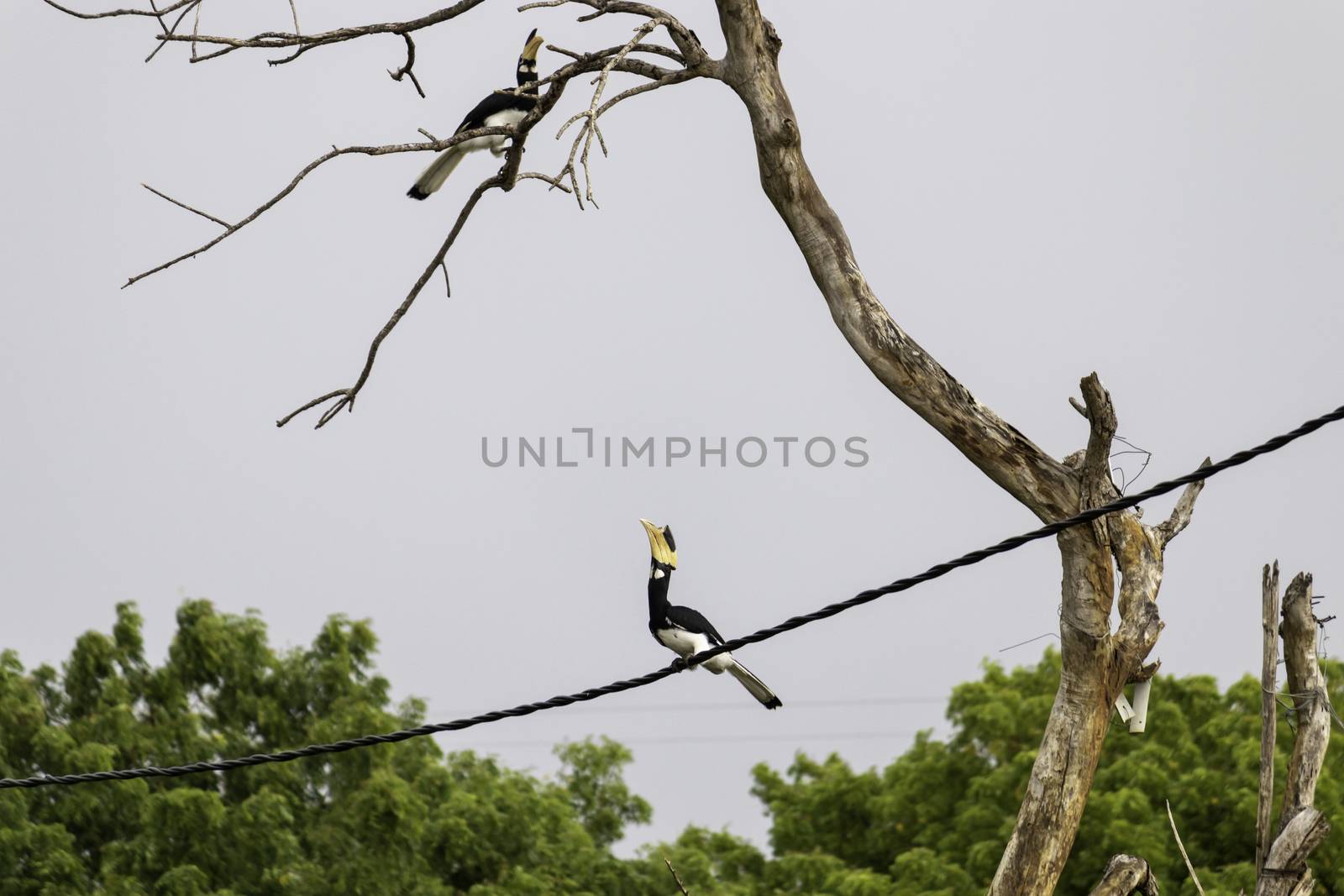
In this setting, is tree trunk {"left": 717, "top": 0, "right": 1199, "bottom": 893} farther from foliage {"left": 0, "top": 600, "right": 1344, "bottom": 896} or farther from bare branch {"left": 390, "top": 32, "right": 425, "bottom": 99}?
foliage {"left": 0, "top": 600, "right": 1344, "bottom": 896}

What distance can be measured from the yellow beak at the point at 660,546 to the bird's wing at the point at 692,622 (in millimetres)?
212

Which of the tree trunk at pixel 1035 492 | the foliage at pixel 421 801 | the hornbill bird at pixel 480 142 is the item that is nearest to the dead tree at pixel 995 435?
the tree trunk at pixel 1035 492

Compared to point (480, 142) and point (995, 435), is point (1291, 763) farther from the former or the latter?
point (480, 142)

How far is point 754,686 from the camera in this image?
5.35 m

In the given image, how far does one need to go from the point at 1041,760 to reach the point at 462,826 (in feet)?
25.5

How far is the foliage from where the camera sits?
11227 millimetres

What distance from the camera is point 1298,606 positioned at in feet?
18.8

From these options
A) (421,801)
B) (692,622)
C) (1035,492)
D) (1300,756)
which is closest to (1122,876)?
(1300,756)

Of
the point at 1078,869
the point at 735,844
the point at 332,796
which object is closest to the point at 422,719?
the point at 332,796

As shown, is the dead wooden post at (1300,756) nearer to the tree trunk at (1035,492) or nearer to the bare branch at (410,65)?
the tree trunk at (1035,492)

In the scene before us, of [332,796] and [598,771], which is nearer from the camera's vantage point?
[332,796]

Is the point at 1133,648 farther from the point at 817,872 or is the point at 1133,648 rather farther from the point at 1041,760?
the point at 817,872

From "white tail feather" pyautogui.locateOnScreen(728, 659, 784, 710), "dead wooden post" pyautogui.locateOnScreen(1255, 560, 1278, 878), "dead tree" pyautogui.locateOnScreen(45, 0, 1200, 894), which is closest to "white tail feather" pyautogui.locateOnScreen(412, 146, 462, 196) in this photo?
"dead tree" pyautogui.locateOnScreen(45, 0, 1200, 894)

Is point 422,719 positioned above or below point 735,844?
above
